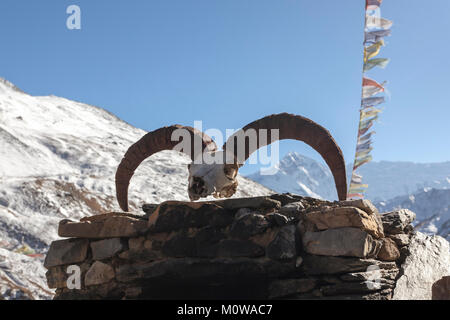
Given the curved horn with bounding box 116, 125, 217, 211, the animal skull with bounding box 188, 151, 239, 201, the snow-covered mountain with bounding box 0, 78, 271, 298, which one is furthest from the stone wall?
the snow-covered mountain with bounding box 0, 78, 271, 298

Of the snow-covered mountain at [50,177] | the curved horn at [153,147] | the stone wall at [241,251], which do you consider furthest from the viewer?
the snow-covered mountain at [50,177]

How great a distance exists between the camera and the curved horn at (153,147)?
22.8ft

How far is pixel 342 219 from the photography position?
4.05m

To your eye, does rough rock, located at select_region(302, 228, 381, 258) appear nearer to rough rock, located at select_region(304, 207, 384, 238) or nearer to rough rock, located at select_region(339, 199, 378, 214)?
rough rock, located at select_region(304, 207, 384, 238)

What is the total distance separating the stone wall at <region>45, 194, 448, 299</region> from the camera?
159 inches

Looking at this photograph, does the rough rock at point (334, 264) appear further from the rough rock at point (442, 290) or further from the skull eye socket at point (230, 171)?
the skull eye socket at point (230, 171)

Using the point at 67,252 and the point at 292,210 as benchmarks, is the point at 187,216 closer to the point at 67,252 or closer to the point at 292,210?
the point at 292,210

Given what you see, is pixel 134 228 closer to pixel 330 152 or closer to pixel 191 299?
pixel 191 299

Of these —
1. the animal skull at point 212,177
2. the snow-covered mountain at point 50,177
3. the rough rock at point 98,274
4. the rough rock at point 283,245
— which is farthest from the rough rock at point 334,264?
the snow-covered mountain at point 50,177

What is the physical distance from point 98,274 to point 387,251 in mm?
3162

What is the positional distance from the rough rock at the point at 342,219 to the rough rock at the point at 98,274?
2.27m
